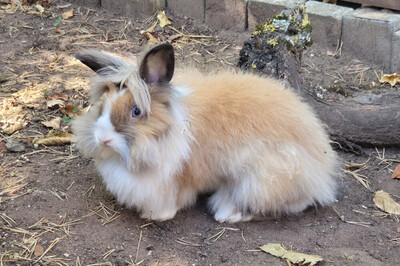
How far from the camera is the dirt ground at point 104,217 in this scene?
3.01 metres

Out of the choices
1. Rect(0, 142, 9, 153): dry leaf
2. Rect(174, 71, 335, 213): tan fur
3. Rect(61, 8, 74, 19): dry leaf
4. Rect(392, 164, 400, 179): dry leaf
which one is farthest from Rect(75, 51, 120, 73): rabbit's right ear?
Rect(61, 8, 74, 19): dry leaf

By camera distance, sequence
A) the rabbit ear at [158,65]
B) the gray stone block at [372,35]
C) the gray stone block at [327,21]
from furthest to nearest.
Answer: the gray stone block at [327,21], the gray stone block at [372,35], the rabbit ear at [158,65]

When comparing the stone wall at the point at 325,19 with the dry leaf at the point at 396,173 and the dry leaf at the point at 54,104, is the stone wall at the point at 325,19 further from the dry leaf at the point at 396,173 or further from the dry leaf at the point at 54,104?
the dry leaf at the point at 54,104

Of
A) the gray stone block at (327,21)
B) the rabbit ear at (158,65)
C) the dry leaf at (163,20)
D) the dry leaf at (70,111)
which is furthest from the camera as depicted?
the dry leaf at (163,20)

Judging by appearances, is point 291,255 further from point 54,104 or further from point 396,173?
point 54,104

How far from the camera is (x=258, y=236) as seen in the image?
127 inches

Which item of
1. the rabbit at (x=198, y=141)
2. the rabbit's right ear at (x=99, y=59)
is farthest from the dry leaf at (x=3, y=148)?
the rabbit's right ear at (x=99, y=59)

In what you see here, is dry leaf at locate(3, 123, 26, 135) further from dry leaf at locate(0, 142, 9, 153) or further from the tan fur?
the tan fur

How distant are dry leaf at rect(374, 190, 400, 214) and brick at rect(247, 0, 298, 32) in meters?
2.33

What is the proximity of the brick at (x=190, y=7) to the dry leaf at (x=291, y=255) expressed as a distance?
10.7 ft

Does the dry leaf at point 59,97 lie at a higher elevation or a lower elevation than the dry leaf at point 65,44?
lower

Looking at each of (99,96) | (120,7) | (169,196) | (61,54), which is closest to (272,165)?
(169,196)

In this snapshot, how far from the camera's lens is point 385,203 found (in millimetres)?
3545

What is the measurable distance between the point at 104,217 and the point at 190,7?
312 cm
